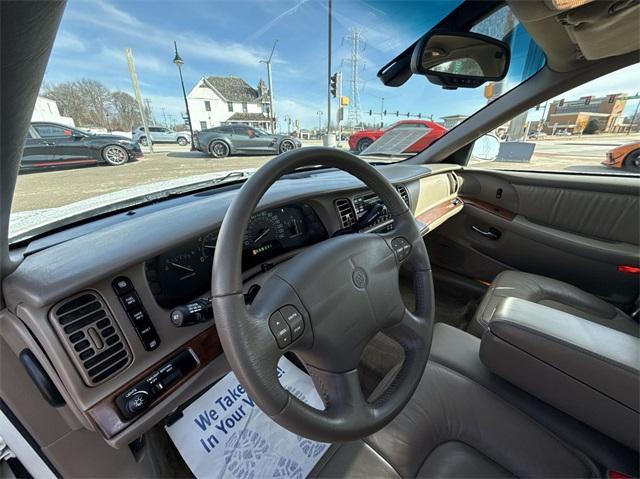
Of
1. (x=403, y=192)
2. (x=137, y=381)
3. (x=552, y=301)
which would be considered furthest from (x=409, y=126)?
(x=137, y=381)

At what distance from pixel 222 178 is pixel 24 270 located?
94 cm

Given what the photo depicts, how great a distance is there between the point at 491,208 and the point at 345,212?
1.60m

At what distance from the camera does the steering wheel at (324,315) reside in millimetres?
567

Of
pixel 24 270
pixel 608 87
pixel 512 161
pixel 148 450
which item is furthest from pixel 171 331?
pixel 512 161

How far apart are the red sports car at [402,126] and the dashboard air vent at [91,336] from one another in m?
2.00

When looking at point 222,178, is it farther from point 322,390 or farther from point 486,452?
point 486,452

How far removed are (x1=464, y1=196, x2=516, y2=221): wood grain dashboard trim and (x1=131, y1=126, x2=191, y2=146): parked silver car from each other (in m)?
2.26

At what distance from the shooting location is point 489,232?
2346 mm

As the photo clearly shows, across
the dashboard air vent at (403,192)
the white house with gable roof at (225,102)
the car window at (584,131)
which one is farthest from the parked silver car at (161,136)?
the car window at (584,131)

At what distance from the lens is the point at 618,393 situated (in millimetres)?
731

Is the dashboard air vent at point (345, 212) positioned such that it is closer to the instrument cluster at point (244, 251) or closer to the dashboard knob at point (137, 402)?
the instrument cluster at point (244, 251)

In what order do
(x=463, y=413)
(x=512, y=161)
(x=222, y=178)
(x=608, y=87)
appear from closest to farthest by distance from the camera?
(x=463, y=413)
(x=222, y=178)
(x=608, y=87)
(x=512, y=161)

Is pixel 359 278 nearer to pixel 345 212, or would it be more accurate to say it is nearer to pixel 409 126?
pixel 345 212

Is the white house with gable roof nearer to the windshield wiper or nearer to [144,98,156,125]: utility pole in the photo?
[144,98,156,125]: utility pole
